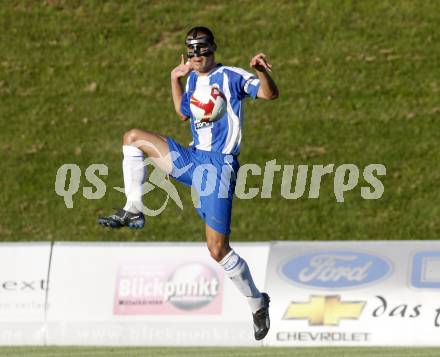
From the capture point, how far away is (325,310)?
1570cm

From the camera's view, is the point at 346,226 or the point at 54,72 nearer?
the point at 346,226

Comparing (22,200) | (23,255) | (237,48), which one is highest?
(237,48)

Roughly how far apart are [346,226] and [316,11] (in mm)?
5169

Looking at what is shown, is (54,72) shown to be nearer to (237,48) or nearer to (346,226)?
(237,48)

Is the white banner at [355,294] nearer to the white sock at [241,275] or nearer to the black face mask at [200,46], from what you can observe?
the white sock at [241,275]

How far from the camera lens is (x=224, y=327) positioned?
52.1ft

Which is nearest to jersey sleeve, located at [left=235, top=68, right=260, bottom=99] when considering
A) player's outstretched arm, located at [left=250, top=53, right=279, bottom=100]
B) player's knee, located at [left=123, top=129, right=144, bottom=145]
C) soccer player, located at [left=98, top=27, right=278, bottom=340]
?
soccer player, located at [left=98, top=27, right=278, bottom=340]

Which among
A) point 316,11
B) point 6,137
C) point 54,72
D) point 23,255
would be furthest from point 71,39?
point 23,255

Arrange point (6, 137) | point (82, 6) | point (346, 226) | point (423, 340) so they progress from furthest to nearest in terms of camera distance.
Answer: point (82, 6), point (6, 137), point (346, 226), point (423, 340)

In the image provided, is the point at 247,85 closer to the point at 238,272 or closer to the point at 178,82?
the point at 178,82

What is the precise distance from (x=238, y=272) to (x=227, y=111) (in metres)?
1.73

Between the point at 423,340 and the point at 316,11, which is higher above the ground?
the point at 316,11

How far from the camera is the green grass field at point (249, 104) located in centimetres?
2191

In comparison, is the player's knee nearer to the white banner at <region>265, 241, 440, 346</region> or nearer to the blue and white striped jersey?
the blue and white striped jersey
